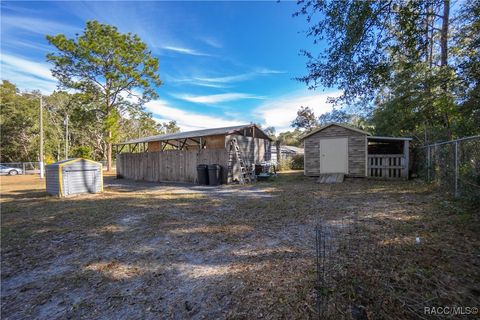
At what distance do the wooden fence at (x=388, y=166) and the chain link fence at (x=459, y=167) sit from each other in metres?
2.49

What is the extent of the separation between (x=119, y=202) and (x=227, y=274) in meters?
6.18

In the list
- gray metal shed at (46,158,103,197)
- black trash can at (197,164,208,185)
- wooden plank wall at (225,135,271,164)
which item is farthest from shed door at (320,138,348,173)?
gray metal shed at (46,158,103,197)

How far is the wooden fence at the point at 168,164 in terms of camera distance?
1291cm

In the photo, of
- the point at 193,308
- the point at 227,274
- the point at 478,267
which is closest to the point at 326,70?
the point at 478,267

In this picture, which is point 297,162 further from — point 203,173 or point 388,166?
point 203,173

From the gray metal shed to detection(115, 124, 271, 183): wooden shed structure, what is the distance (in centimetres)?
477

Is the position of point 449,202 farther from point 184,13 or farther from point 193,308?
point 184,13

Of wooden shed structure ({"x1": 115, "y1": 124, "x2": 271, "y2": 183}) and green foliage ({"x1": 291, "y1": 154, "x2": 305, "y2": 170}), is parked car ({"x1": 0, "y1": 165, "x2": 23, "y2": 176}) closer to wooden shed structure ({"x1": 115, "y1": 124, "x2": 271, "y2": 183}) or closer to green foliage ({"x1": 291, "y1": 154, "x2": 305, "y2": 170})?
wooden shed structure ({"x1": 115, "y1": 124, "x2": 271, "y2": 183})

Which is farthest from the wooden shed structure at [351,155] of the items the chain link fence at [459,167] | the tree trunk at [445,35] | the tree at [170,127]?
the tree at [170,127]

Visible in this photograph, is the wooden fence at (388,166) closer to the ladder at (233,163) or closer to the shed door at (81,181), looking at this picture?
the ladder at (233,163)

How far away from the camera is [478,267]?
2.60m

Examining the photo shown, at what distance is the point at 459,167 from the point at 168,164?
13175 millimetres

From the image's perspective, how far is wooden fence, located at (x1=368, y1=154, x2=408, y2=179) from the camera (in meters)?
11.3

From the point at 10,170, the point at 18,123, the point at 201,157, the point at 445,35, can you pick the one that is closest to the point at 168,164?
the point at 201,157
